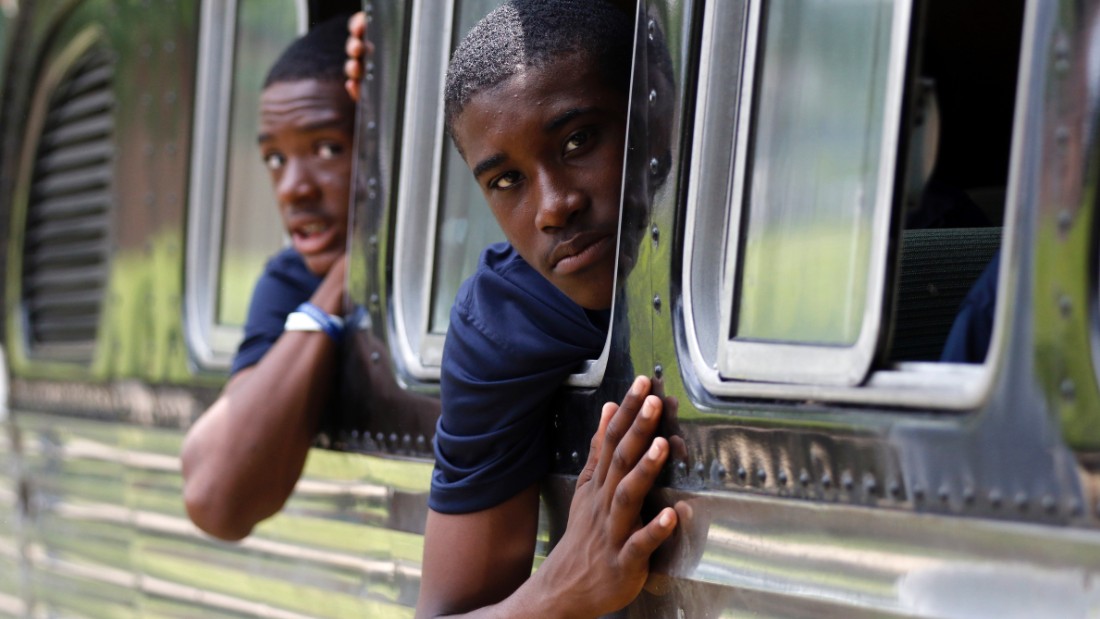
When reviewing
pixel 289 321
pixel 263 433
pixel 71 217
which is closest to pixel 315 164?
pixel 289 321

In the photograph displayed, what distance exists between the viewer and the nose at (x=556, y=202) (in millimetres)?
2082

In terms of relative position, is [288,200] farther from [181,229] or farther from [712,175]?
[712,175]

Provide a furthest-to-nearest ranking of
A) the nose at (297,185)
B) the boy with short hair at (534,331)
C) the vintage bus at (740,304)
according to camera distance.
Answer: the nose at (297,185) < the boy with short hair at (534,331) < the vintage bus at (740,304)

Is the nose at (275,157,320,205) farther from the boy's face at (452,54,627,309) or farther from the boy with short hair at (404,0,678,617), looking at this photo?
the boy's face at (452,54,627,309)

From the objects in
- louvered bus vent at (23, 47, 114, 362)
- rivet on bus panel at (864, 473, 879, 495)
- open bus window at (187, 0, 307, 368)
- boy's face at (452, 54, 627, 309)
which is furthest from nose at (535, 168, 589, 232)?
louvered bus vent at (23, 47, 114, 362)

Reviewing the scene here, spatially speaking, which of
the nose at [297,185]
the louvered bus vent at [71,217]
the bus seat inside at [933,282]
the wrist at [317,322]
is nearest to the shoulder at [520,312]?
the bus seat inside at [933,282]

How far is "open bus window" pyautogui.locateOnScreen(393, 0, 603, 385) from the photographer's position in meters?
2.71

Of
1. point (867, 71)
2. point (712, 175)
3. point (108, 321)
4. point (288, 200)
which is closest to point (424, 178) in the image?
point (288, 200)

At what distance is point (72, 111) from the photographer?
4.70 meters

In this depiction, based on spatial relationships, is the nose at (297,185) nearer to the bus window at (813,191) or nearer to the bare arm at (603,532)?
the bare arm at (603,532)

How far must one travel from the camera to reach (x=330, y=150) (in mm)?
3236

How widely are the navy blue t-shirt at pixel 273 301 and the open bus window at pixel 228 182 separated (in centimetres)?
30

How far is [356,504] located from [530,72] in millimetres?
→ 1199

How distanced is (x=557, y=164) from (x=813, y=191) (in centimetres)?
43
